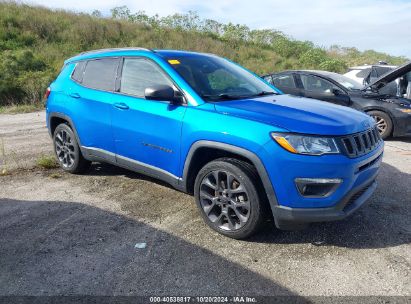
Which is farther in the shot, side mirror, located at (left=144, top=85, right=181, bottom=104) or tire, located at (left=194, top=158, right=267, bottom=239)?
side mirror, located at (left=144, top=85, right=181, bottom=104)

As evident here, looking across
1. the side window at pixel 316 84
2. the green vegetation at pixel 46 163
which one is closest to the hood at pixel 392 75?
the side window at pixel 316 84

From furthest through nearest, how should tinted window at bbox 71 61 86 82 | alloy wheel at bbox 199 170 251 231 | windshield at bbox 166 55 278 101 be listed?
tinted window at bbox 71 61 86 82
windshield at bbox 166 55 278 101
alloy wheel at bbox 199 170 251 231

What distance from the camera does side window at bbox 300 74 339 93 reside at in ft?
26.5

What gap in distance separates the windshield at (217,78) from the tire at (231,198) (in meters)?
0.75

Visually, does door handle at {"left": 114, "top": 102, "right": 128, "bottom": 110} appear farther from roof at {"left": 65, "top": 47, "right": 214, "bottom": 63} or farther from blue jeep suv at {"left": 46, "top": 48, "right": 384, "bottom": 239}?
roof at {"left": 65, "top": 47, "right": 214, "bottom": 63}

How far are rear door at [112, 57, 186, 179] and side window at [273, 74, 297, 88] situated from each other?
17.4 ft

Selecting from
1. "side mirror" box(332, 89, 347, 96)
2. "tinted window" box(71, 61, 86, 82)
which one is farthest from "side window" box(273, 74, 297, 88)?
"tinted window" box(71, 61, 86, 82)

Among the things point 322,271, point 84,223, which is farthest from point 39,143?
point 322,271

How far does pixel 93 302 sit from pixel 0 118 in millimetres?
10377

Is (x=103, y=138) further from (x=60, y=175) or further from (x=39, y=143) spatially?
(x=39, y=143)

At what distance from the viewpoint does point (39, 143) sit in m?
7.21

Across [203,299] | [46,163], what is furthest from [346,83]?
[203,299]

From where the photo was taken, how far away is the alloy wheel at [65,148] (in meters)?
5.05

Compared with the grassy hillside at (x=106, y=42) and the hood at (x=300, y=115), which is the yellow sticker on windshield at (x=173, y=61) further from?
the grassy hillside at (x=106, y=42)
